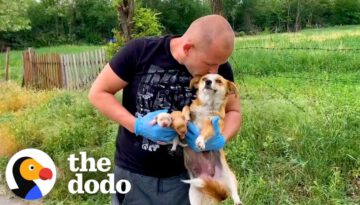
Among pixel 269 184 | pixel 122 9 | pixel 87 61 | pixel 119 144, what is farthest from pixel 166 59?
pixel 87 61

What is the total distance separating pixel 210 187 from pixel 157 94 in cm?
56

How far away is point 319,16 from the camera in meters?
53.0

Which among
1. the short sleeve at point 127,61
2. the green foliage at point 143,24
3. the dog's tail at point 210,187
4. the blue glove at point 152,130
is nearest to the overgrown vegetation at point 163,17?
the green foliage at point 143,24

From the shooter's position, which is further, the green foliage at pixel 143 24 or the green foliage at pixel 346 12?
the green foliage at pixel 346 12

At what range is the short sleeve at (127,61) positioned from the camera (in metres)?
2.37

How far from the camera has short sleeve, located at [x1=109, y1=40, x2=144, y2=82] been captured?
93.2 inches

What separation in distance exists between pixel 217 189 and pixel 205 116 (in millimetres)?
403

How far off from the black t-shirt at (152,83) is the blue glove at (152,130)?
0.10m

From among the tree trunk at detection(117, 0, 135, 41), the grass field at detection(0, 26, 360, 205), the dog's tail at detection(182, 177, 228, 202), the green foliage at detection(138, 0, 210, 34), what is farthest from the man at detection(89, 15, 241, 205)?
the green foliage at detection(138, 0, 210, 34)

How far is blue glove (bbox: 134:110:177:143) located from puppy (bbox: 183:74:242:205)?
120 mm

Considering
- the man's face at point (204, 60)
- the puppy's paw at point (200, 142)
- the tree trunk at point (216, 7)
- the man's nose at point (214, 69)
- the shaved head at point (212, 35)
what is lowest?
the puppy's paw at point (200, 142)

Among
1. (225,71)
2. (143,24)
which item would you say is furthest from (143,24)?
(225,71)

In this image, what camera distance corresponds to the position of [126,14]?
9.02 m

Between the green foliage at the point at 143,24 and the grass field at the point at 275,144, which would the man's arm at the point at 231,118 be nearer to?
the grass field at the point at 275,144
